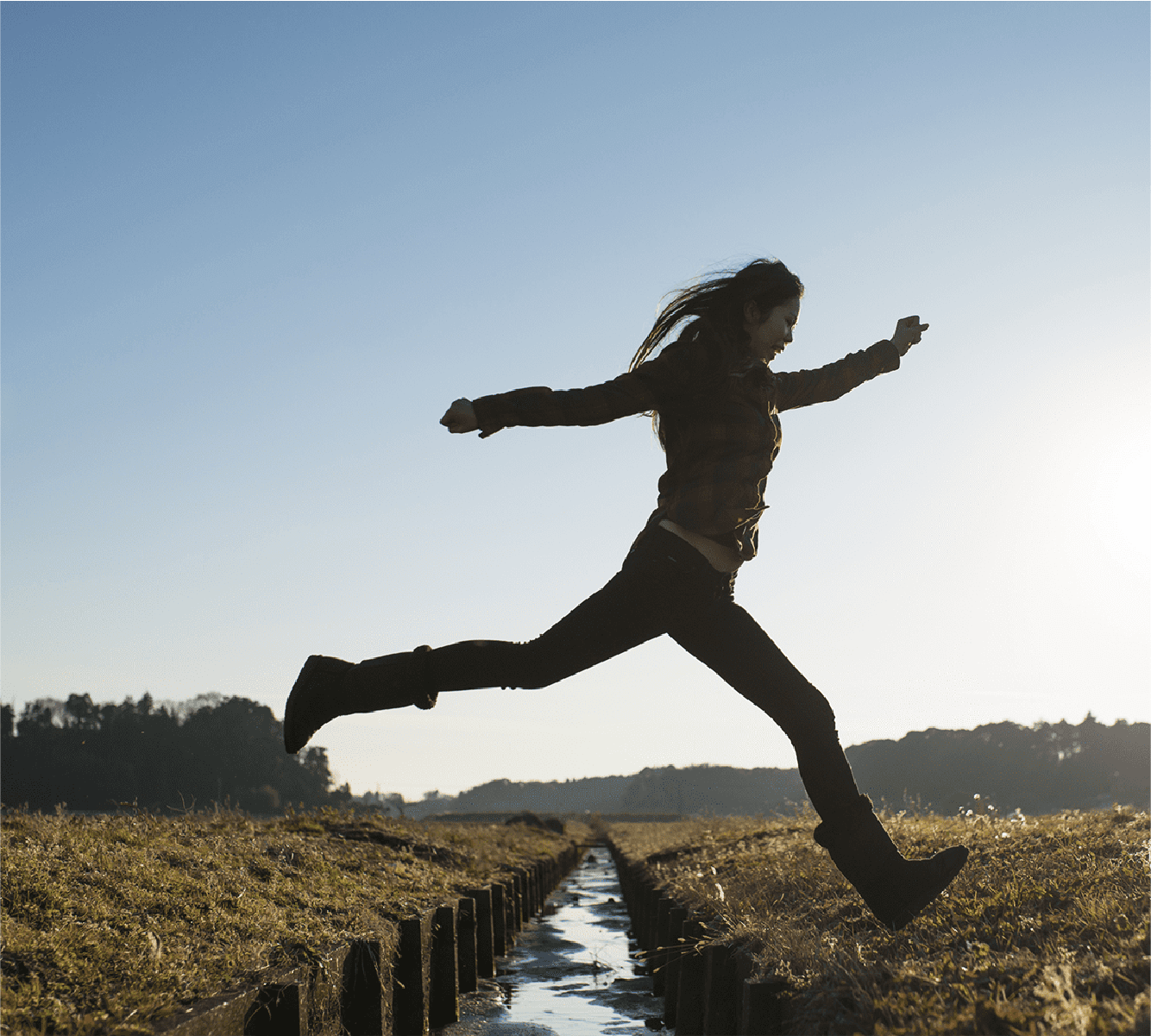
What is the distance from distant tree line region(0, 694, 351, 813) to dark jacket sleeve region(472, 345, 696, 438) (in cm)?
6115

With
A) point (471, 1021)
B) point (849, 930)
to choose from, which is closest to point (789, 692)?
point (849, 930)

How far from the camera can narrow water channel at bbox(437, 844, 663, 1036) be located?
17.6 ft

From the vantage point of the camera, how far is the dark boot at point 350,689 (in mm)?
3678

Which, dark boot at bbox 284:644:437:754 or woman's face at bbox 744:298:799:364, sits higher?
woman's face at bbox 744:298:799:364

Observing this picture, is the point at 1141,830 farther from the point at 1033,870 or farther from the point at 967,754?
the point at 967,754


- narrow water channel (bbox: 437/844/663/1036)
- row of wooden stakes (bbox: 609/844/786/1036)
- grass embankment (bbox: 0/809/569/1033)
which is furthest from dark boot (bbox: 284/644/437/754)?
narrow water channel (bbox: 437/844/663/1036)

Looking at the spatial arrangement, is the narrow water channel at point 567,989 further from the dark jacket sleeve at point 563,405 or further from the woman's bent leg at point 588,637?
the dark jacket sleeve at point 563,405

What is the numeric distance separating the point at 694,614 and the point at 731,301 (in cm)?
132

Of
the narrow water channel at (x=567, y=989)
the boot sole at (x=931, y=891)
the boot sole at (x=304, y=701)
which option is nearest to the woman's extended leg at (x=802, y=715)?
the boot sole at (x=931, y=891)

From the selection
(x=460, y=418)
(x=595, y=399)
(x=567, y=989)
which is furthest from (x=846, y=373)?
(x=567, y=989)

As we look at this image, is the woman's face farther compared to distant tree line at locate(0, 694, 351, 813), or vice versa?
distant tree line at locate(0, 694, 351, 813)

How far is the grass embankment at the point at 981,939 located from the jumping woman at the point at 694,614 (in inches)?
11.9

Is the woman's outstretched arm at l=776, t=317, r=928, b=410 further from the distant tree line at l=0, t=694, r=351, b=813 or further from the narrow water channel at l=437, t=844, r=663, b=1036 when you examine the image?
the distant tree line at l=0, t=694, r=351, b=813

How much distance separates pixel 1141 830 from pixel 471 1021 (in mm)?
3809
